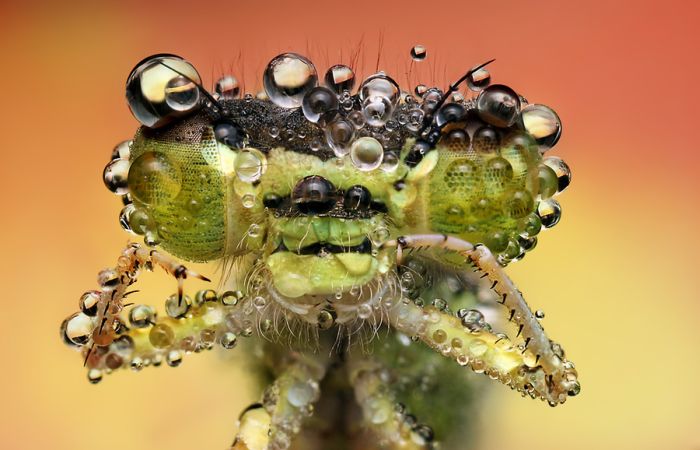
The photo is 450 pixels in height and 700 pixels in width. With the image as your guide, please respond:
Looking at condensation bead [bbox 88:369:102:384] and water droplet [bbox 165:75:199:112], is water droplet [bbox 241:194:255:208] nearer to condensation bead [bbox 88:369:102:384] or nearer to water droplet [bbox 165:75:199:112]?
water droplet [bbox 165:75:199:112]

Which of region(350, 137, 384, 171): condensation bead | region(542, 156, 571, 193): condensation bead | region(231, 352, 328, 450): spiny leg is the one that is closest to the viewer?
region(350, 137, 384, 171): condensation bead

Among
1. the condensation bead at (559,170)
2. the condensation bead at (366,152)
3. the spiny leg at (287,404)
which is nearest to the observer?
the condensation bead at (366,152)

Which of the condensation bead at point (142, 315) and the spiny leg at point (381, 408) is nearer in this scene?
the condensation bead at point (142, 315)

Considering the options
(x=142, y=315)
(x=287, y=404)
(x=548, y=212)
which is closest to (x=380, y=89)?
(x=548, y=212)

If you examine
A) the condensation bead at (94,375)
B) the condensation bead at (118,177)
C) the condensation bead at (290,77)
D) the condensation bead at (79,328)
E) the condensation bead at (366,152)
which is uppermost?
the condensation bead at (290,77)

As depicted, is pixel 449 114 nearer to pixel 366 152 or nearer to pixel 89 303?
pixel 366 152

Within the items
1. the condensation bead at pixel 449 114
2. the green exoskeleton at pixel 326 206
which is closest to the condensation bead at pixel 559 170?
the green exoskeleton at pixel 326 206

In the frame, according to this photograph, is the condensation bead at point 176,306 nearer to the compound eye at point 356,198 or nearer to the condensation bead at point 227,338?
the condensation bead at point 227,338

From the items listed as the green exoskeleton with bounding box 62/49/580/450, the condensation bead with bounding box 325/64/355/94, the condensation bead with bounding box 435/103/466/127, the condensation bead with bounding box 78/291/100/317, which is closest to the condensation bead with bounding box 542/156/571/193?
the green exoskeleton with bounding box 62/49/580/450
